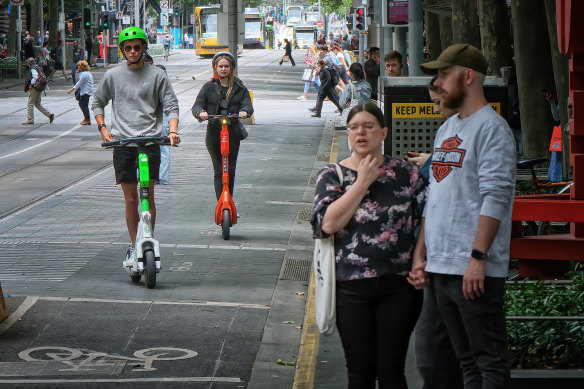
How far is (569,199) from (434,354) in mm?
3327

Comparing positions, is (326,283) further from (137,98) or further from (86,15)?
(86,15)

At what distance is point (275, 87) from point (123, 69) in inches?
1492

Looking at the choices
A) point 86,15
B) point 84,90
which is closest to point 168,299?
point 84,90

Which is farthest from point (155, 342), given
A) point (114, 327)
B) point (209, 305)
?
point (209, 305)

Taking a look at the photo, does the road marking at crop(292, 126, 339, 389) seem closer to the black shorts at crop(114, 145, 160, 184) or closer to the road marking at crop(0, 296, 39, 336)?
the black shorts at crop(114, 145, 160, 184)

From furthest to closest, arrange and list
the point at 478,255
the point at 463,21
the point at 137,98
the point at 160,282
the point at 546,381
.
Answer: the point at 463,21
the point at 160,282
the point at 137,98
the point at 546,381
the point at 478,255

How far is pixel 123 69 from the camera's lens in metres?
9.55

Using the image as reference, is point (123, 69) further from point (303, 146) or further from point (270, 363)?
point (303, 146)

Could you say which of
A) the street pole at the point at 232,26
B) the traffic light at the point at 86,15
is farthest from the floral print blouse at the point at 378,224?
the traffic light at the point at 86,15

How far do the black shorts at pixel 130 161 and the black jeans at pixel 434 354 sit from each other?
4.72 m

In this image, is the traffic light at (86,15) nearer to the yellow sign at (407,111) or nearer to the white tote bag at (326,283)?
the yellow sign at (407,111)

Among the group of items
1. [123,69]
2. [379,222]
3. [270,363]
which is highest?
[123,69]

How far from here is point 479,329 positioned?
4797 mm

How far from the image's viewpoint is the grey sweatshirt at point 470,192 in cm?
468
